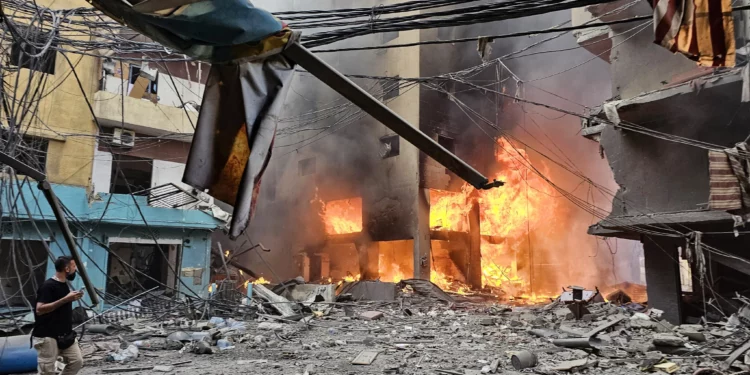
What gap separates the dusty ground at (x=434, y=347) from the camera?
25.6ft

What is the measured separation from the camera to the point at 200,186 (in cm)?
345

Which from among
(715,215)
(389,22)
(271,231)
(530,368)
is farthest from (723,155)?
(271,231)

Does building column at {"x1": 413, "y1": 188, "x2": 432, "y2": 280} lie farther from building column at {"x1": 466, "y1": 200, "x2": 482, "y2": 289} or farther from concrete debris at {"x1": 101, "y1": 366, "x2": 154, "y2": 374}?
concrete debris at {"x1": 101, "y1": 366, "x2": 154, "y2": 374}

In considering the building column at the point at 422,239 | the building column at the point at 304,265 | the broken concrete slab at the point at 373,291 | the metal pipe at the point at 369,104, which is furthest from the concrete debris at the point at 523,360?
the building column at the point at 304,265

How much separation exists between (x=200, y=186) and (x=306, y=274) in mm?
24852

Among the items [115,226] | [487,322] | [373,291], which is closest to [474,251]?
[373,291]

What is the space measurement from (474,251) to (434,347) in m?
16.6

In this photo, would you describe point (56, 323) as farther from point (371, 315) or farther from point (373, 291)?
point (373, 291)

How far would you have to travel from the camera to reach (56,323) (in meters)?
5.67

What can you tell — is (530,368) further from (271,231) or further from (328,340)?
(271,231)

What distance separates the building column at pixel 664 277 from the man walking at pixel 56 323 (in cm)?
1212

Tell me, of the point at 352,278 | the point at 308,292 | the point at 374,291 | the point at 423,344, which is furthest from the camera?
the point at 352,278

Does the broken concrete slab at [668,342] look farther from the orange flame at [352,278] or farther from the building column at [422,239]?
the orange flame at [352,278]

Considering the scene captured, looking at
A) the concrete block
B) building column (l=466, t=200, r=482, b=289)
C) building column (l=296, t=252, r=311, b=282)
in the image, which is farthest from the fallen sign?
building column (l=296, t=252, r=311, b=282)
